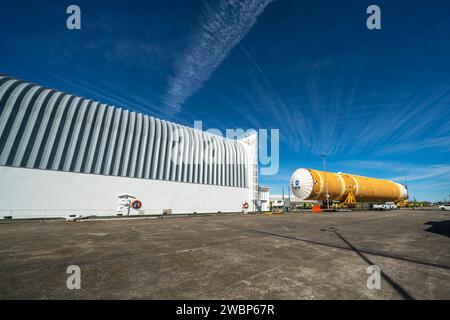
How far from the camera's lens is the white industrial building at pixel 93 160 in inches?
822

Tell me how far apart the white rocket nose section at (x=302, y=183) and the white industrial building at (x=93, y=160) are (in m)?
12.2

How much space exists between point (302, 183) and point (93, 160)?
31.7 metres

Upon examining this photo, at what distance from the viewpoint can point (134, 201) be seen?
27078 millimetres

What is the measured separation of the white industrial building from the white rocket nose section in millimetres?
12163

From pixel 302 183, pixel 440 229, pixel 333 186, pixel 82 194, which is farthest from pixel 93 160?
pixel 333 186

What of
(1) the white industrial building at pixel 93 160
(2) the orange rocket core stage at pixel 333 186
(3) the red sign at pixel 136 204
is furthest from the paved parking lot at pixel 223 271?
(2) the orange rocket core stage at pixel 333 186

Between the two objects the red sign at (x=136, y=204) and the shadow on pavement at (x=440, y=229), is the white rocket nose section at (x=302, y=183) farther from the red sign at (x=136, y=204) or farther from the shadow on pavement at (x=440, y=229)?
the red sign at (x=136, y=204)

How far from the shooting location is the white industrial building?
2089cm

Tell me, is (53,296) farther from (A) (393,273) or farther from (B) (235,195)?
(B) (235,195)

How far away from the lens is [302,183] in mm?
34750

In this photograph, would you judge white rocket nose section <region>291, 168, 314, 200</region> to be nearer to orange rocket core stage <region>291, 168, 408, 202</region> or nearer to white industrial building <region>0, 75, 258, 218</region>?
orange rocket core stage <region>291, 168, 408, 202</region>

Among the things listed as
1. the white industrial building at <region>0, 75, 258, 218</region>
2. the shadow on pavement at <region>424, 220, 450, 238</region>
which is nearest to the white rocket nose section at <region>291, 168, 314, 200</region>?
the white industrial building at <region>0, 75, 258, 218</region>

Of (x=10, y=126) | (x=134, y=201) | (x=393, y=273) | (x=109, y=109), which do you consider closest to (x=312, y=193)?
(x=134, y=201)

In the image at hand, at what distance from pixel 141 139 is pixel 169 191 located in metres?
8.80
